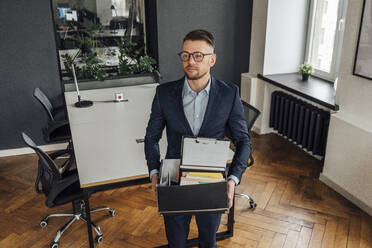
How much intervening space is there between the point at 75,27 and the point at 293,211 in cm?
397

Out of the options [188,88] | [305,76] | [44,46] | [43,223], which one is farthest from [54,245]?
[305,76]

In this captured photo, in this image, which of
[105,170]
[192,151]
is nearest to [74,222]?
[105,170]

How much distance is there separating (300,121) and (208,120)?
2786 mm

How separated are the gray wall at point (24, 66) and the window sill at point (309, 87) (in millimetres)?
3051

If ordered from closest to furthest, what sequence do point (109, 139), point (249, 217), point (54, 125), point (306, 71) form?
1. point (109, 139)
2. point (249, 217)
3. point (54, 125)
4. point (306, 71)

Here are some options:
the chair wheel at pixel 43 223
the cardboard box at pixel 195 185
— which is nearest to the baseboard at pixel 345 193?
the cardboard box at pixel 195 185

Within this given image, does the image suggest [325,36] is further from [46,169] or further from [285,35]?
[46,169]

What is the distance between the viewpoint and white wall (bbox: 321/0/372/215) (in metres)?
3.48

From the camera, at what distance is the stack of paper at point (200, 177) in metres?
1.91

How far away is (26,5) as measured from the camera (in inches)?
175

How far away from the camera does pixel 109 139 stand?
3.21m

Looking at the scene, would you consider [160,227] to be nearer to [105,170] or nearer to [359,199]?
[105,170]

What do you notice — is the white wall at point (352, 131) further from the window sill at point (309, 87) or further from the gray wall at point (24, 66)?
the gray wall at point (24, 66)

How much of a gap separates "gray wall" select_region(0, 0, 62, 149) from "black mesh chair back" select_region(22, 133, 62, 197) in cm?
219
